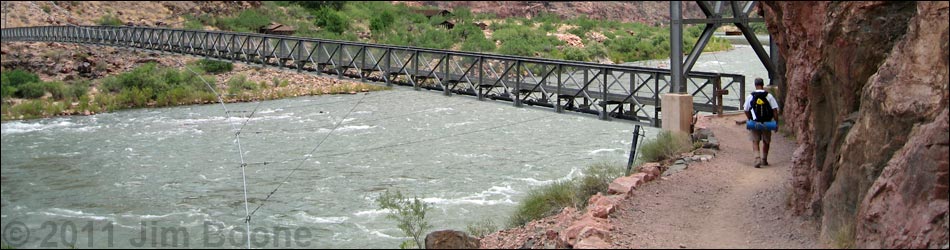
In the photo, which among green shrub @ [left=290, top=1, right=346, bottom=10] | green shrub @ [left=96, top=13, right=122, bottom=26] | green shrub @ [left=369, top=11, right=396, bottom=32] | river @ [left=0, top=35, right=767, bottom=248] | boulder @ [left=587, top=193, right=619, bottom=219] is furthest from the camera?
green shrub @ [left=290, top=1, right=346, bottom=10]

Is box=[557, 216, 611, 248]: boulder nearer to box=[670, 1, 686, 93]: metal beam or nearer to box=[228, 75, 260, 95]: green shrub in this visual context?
box=[670, 1, 686, 93]: metal beam

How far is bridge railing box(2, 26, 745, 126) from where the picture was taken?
17953 mm

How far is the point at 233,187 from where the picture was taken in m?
16.1

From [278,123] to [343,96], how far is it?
10.1 m

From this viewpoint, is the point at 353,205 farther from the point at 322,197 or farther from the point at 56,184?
the point at 56,184

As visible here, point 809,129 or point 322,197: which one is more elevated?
point 809,129

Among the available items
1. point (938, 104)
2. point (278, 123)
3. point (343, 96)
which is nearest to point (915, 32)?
→ point (938, 104)

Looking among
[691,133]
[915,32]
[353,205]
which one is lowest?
[353,205]

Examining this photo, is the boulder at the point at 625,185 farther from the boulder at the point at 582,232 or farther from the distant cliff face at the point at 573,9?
the distant cliff face at the point at 573,9

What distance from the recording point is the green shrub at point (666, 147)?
573 inches

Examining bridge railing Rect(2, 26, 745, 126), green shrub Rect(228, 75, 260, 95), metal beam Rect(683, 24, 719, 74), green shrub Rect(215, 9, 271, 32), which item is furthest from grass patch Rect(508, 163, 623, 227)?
green shrub Rect(215, 9, 271, 32)

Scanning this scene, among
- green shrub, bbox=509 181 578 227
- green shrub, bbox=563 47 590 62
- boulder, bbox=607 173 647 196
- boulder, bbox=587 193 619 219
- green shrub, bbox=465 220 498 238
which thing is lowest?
green shrub, bbox=465 220 498 238

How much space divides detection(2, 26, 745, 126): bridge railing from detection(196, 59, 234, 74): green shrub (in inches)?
20.4

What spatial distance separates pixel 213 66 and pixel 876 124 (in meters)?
25.9
